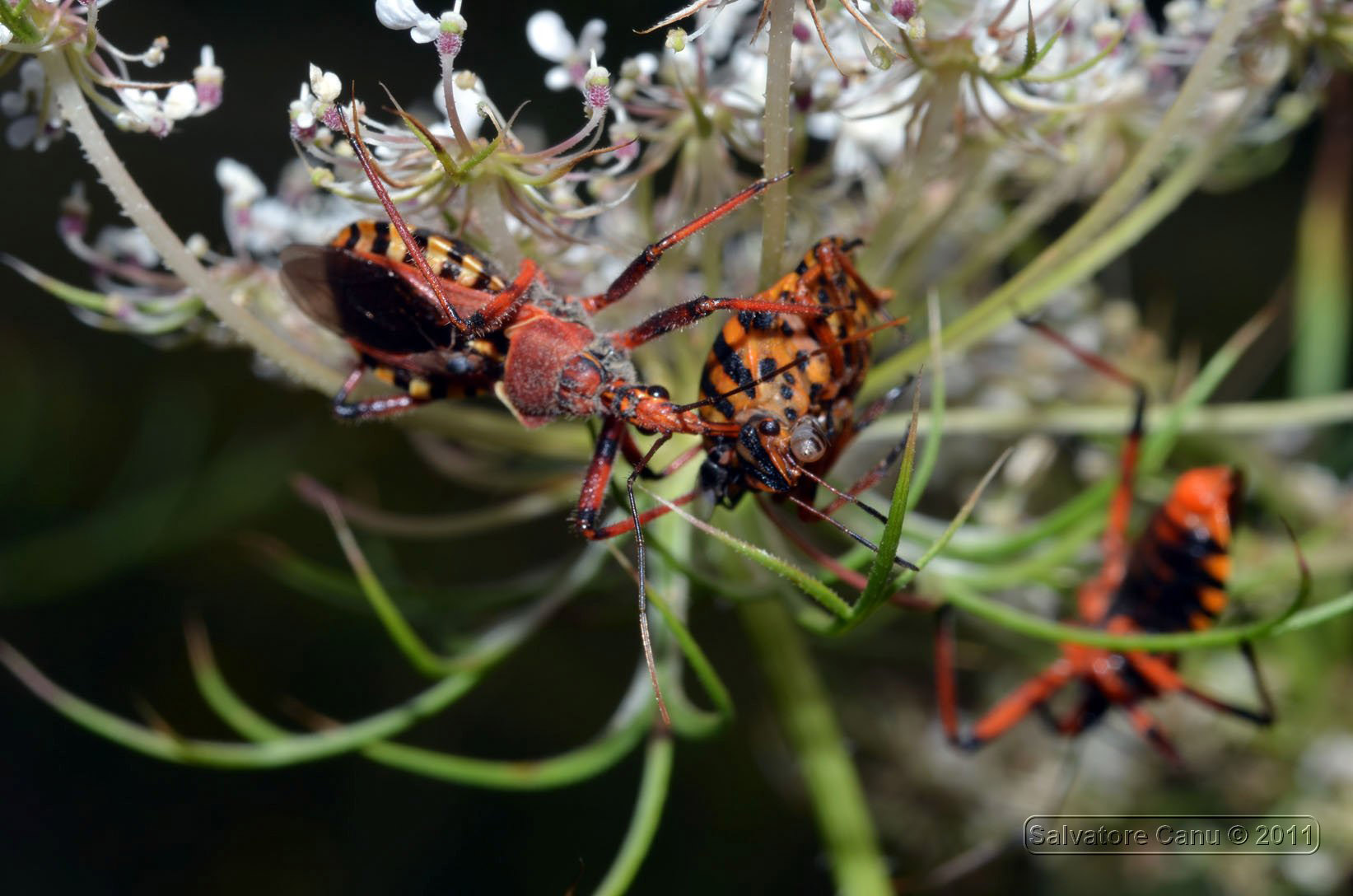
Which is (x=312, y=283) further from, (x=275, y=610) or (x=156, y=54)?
(x=275, y=610)

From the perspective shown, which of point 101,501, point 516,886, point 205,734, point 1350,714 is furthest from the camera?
point 516,886

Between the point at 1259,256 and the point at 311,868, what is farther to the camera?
the point at 1259,256

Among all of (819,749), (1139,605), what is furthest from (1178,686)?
(819,749)

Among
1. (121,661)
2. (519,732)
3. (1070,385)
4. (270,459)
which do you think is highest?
(270,459)

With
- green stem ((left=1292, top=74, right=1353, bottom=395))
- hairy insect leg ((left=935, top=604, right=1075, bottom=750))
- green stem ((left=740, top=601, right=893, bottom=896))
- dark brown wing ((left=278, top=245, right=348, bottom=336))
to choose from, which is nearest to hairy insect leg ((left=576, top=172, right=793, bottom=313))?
dark brown wing ((left=278, top=245, right=348, bottom=336))

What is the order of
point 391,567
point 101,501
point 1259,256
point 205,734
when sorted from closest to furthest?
point 391,567 → point 101,501 → point 205,734 → point 1259,256

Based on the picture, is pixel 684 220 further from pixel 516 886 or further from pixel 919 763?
pixel 516 886

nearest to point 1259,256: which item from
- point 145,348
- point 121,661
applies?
point 145,348
